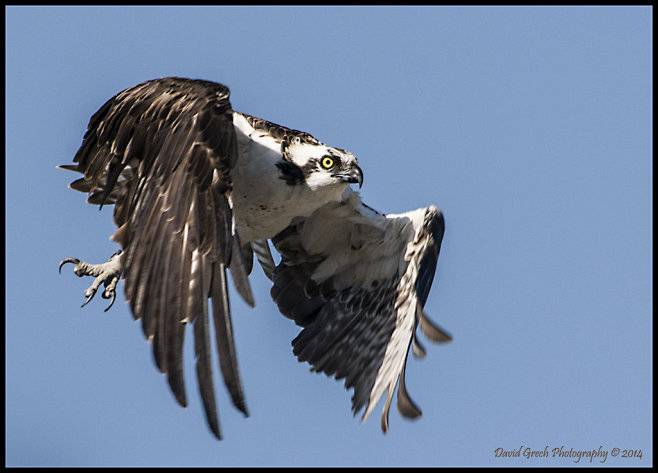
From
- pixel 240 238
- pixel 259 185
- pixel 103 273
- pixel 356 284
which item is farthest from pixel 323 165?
pixel 103 273

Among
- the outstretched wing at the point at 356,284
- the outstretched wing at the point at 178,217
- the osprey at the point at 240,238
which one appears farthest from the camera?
the outstretched wing at the point at 356,284

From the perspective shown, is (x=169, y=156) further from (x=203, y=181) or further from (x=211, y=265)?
(x=211, y=265)

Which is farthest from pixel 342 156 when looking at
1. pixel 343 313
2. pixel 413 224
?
pixel 343 313

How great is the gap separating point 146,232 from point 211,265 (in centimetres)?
67

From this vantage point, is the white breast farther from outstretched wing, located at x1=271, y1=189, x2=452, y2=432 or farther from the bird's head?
outstretched wing, located at x1=271, y1=189, x2=452, y2=432

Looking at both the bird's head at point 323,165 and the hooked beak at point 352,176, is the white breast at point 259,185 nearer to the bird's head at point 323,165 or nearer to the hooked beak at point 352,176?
the bird's head at point 323,165

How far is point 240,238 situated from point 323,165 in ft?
3.75

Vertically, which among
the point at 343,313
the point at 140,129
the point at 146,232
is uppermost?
the point at 140,129

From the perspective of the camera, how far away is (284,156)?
868cm

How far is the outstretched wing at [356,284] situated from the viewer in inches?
366

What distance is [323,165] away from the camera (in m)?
8.71

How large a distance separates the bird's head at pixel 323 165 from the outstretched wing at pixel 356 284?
2.39 feet

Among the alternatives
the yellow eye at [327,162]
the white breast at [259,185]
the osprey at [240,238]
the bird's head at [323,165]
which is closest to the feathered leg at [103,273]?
the osprey at [240,238]

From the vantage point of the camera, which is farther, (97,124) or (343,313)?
(343,313)
